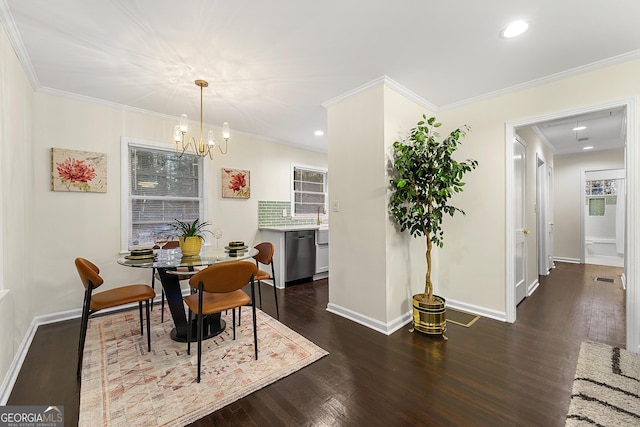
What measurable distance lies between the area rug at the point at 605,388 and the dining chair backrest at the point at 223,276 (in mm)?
2193

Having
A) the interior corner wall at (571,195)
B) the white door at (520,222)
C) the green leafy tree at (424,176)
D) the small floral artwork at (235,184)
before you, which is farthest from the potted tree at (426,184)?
the interior corner wall at (571,195)

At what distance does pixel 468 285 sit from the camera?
3250 millimetres

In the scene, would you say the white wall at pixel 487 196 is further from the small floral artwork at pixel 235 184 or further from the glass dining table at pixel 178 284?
the small floral artwork at pixel 235 184

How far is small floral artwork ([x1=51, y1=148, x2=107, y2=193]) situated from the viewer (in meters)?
2.94

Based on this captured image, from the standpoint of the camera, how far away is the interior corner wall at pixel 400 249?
9.05 feet

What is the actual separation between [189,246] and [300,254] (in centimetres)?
213

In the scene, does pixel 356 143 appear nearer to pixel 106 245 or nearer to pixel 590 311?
pixel 106 245

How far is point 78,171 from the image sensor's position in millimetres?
3064

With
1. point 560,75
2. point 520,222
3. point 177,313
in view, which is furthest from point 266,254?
point 560,75

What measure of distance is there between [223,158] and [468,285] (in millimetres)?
3853

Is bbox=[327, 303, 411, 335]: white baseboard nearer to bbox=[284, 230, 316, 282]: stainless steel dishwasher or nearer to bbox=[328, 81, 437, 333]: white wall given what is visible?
bbox=[328, 81, 437, 333]: white wall

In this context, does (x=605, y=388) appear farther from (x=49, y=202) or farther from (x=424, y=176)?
(x=49, y=202)

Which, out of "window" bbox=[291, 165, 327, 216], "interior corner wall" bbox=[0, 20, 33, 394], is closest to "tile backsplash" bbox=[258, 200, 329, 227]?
"window" bbox=[291, 165, 327, 216]

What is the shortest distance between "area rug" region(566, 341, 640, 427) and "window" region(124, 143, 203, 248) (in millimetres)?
4341
